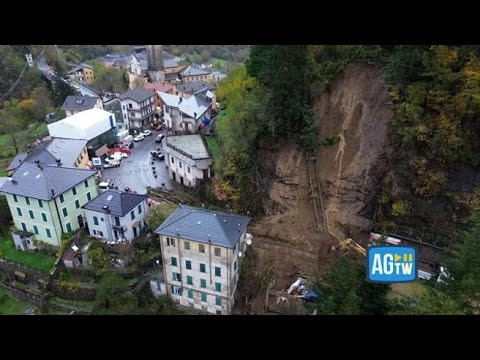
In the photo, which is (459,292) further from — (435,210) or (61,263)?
(61,263)

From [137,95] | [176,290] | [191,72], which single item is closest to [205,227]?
[176,290]

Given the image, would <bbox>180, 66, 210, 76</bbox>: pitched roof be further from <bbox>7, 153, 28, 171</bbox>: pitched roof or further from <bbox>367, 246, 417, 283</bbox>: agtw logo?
<bbox>367, 246, 417, 283</bbox>: agtw logo

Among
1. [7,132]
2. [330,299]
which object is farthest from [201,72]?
[330,299]

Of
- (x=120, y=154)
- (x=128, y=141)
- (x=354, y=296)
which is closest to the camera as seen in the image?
(x=354, y=296)

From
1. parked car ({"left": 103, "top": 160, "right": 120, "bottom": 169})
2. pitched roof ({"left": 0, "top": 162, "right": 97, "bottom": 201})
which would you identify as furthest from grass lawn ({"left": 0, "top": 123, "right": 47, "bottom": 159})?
pitched roof ({"left": 0, "top": 162, "right": 97, "bottom": 201})

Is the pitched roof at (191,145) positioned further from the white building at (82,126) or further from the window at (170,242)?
the window at (170,242)

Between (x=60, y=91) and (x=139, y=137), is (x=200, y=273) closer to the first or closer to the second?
(x=139, y=137)
